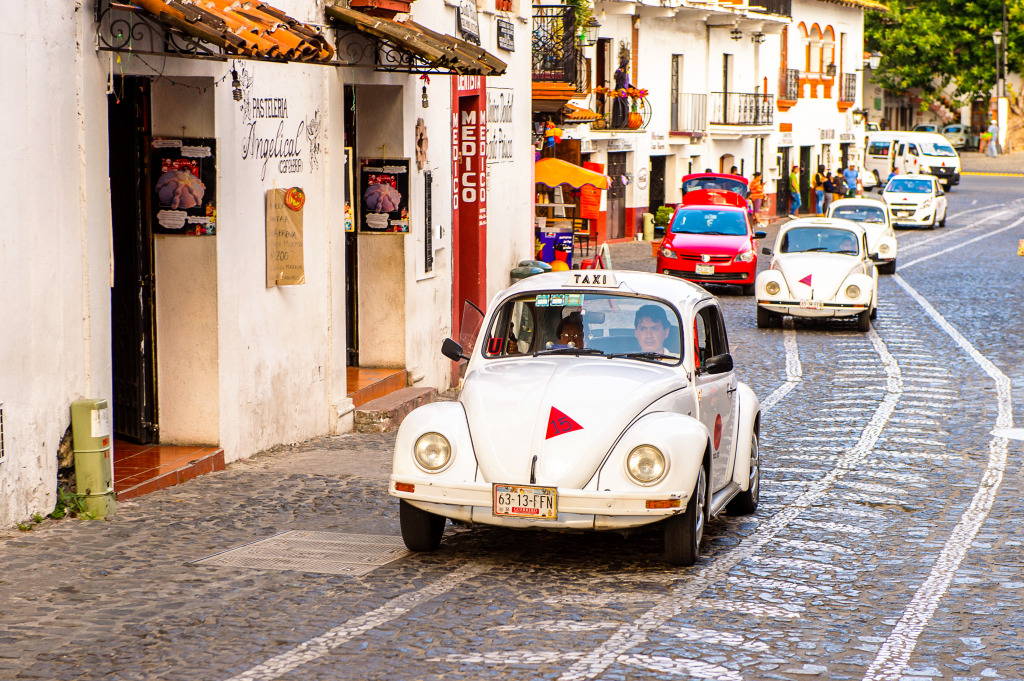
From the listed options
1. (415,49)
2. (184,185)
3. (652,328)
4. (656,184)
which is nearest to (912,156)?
(656,184)

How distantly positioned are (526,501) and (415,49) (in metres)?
6.83

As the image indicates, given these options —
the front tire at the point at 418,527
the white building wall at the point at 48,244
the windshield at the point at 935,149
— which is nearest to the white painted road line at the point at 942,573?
the front tire at the point at 418,527

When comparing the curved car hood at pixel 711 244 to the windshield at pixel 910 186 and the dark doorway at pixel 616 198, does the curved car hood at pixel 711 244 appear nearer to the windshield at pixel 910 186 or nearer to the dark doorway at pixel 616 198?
the dark doorway at pixel 616 198

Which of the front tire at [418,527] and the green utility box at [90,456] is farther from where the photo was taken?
the green utility box at [90,456]

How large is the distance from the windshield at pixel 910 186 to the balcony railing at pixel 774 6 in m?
8.92

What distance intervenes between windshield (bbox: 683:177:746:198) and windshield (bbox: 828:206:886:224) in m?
8.27

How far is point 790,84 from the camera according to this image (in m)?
59.1

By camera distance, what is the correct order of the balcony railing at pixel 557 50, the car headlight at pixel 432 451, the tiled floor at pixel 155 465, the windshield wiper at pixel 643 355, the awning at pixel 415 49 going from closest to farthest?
the car headlight at pixel 432 451 < the windshield wiper at pixel 643 355 < the tiled floor at pixel 155 465 < the awning at pixel 415 49 < the balcony railing at pixel 557 50

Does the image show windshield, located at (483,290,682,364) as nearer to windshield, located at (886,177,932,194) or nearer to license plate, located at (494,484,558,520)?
license plate, located at (494,484,558,520)

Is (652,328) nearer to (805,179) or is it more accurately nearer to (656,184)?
(656,184)

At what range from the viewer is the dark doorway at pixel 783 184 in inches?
2292

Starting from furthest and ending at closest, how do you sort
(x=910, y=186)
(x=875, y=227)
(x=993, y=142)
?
(x=993, y=142), (x=910, y=186), (x=875, y=227)

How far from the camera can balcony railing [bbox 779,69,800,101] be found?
2301 inches

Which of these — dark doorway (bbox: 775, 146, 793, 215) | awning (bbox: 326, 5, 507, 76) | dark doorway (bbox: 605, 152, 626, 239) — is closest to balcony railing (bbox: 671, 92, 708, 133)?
dark doorway (bbox: 605, 152, 626, 239)
